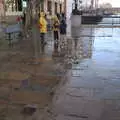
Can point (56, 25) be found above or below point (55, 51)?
above

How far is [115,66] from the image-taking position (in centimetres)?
1227

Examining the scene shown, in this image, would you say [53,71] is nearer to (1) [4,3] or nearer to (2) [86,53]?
(2) [86,53]

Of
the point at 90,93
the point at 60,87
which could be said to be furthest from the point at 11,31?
the point at 90,93

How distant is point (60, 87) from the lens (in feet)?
29.9

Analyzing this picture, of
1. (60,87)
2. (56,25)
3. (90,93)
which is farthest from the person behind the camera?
(56,25)

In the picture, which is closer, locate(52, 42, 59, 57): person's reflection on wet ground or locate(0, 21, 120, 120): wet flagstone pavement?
locate(0, 21, 120, 120): wet flagstone pavement

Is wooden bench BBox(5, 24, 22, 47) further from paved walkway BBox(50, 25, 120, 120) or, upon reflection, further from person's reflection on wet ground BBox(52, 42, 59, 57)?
paved walkway BBox(50, 25, 120, 120)

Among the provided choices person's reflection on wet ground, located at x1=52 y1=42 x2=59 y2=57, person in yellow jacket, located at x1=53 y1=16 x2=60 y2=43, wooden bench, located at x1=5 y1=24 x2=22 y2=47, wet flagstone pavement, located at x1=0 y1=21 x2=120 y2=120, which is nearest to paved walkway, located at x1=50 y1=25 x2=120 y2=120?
wet flagstone pavement, located at x1=0 y1=21 x2=120 y2=120

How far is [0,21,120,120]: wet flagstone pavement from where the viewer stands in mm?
7176

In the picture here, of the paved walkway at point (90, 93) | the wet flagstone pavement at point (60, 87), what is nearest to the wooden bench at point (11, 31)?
the wet flagstone pavement at point (60, 87)

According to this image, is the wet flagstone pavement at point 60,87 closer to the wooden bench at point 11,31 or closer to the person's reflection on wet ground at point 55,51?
the person's reflection on wet ground at point 55,51

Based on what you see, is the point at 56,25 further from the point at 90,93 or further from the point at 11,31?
the point at 90,93

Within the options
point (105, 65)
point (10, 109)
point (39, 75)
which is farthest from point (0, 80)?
point (105, 65)

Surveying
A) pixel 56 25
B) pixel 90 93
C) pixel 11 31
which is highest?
pixel 56 25
